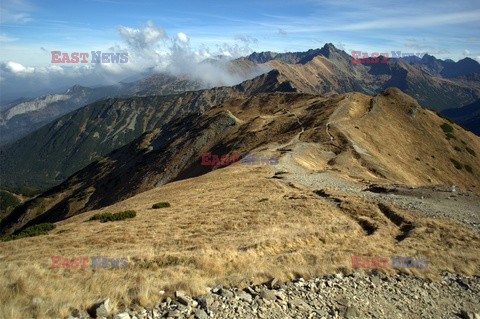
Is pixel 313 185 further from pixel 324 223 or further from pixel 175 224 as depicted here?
pixel 175 224

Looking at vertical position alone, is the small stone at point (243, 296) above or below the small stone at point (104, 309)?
below

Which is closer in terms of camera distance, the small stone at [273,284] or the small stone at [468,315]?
the small stone at [468,315]

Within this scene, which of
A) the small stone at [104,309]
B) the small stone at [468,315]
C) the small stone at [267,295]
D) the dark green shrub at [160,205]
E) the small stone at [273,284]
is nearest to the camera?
the small stone at [104,309]

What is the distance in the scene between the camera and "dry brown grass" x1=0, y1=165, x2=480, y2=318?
31.3 feet

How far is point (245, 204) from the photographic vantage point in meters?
27.0

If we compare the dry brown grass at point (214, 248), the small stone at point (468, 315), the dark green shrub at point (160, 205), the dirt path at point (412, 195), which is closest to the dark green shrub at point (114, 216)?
the dry brown grass at point (214, 248)

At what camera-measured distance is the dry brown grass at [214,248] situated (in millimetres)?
9531

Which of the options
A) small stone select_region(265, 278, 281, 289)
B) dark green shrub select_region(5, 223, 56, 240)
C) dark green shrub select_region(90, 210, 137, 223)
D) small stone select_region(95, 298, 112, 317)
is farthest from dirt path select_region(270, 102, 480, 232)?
dark green shrub select_region(5, 223, 56, 240)

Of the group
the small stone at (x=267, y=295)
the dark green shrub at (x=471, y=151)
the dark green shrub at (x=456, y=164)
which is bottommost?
the dark green shrub at (x=456, y=164)

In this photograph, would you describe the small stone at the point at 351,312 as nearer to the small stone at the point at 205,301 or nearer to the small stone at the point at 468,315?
the small stone at the point at 468,315

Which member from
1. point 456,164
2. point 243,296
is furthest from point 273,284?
point 456,164

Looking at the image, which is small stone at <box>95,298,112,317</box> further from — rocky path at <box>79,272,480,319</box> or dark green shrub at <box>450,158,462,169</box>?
dark green shrub at <box>450,158,462,169</box>

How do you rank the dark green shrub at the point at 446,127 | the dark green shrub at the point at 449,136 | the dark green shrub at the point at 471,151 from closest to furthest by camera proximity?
the dark green shrub at the point at 471,151
the dark green shrub at the point at 449,136
the dark green shrub at the point at 446,127

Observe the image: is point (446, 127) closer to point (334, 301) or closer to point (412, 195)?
point (412, 195)
